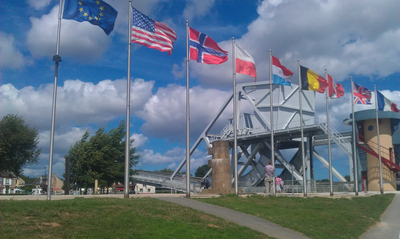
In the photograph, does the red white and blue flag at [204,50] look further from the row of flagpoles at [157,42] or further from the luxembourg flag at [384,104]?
the luxembourg flag at [384,104]

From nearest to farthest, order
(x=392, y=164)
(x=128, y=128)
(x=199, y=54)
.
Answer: (x=128, y=128), (x=199, y=54), (x=392, y=164)

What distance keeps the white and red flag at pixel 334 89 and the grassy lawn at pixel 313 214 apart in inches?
507

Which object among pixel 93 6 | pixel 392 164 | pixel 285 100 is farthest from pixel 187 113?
pixel 285 100

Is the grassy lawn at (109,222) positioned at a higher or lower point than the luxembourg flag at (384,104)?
lower

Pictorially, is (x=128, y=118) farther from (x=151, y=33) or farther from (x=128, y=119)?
(x=151, y=33)

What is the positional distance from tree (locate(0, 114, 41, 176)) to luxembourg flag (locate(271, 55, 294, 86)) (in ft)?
68.2

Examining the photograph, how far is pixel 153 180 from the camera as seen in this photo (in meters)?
60.4

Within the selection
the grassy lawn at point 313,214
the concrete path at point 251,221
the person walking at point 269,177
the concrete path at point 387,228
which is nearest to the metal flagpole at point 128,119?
the concrete path at point 251,221

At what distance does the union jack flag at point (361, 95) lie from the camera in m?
34.6

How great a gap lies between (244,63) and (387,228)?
44.6 feet

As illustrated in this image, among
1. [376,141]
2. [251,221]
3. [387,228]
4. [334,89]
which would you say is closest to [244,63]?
[334,89]

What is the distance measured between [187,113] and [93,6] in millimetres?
7523

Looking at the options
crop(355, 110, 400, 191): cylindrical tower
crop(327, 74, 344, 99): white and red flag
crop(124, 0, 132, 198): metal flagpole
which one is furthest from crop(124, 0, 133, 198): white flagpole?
crop(355, 110, 400, 191): cylindrical tower

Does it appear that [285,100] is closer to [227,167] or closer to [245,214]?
[227,167]
